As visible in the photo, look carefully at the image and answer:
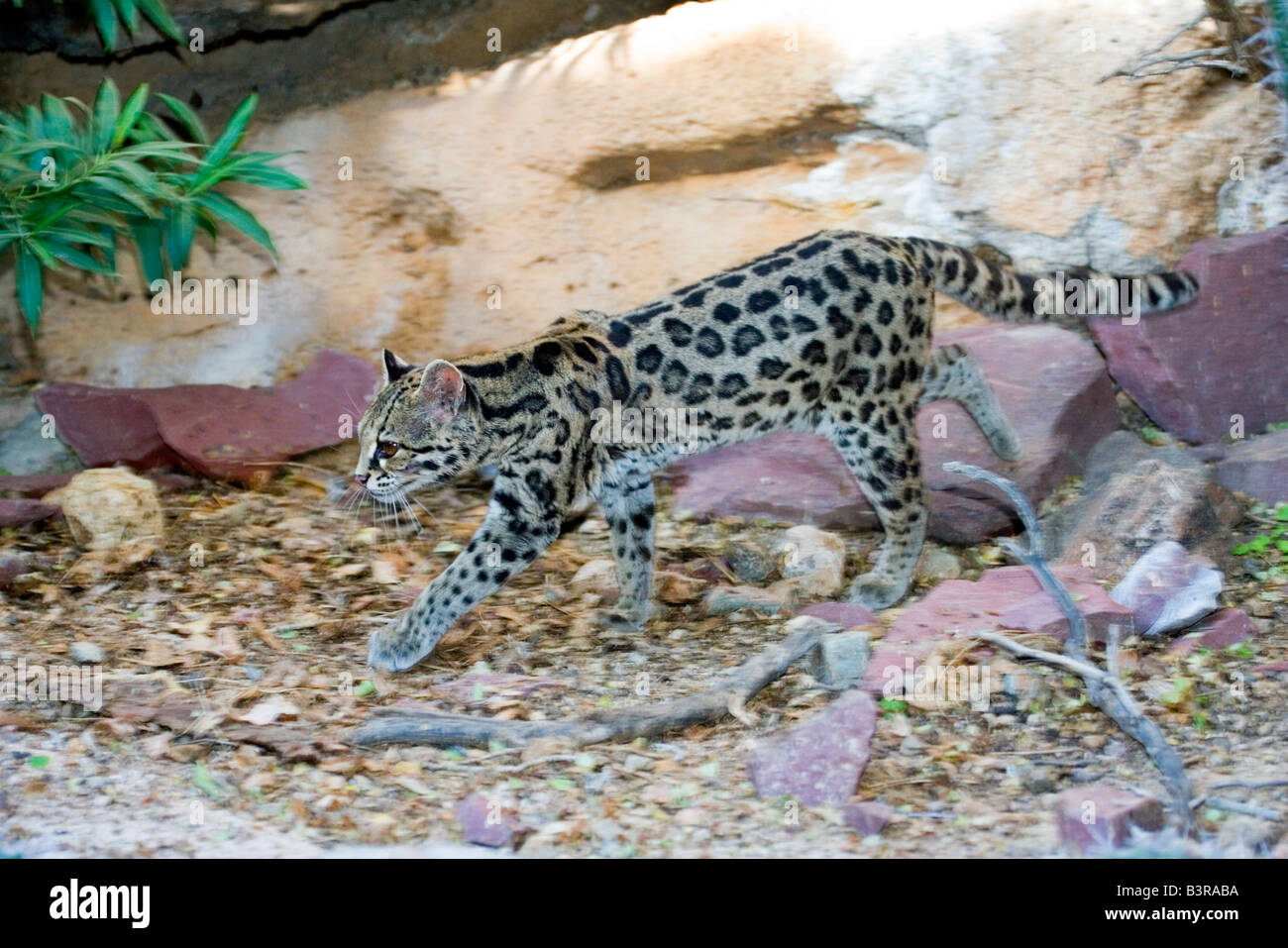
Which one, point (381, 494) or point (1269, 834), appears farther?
point (381, 494)

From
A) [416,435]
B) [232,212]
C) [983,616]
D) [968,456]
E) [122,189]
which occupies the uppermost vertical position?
[122,189]

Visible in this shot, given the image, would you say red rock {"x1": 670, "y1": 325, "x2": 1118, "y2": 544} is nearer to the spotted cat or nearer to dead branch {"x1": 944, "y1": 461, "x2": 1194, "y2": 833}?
the spotted cat

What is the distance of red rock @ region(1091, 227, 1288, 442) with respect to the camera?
22.4ft

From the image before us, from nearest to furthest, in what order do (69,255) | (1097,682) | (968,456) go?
(1097,682)
(69,255)
(968,456)

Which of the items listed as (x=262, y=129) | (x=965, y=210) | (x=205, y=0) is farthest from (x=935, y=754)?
(x=205, y=0)

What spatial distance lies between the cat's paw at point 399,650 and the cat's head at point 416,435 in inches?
22.5

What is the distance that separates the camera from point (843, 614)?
5.64 metres

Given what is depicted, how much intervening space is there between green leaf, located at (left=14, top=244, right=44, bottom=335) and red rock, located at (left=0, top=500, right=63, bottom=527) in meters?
0.92

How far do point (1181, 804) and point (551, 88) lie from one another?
211 inches

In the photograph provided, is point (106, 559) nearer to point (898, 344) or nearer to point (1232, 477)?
point (898, 344)

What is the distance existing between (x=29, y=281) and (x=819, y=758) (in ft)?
14.9

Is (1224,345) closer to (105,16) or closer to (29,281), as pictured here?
(29,281)

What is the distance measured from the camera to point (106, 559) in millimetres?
6324

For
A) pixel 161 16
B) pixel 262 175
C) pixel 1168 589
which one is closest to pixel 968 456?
pixel 1168 589
